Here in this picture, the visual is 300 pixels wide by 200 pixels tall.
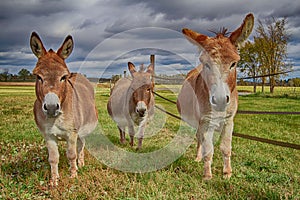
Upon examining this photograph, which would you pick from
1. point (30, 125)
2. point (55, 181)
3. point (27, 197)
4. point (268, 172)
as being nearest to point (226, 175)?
point (268, 172)

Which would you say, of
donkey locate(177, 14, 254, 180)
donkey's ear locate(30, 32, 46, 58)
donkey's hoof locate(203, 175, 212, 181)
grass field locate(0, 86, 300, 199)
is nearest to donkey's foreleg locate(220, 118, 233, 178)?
donkey locate(177, 14, 254, 180)

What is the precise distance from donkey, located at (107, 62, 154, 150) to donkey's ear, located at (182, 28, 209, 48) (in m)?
2.45

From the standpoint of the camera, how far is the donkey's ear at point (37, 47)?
4.00 metres

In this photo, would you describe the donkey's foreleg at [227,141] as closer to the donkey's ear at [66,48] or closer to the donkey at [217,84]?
the donkey at [217,84]

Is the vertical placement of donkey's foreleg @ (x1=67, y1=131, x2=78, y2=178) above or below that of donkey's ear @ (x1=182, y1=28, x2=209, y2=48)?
below

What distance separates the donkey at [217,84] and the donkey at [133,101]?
74.8 inches

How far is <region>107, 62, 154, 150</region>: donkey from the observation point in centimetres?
613

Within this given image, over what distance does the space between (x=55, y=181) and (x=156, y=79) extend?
388 centimetres

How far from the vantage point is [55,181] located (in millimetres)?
4285

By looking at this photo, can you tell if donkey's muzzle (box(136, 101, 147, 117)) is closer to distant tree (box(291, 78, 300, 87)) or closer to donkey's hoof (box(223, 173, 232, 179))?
donkey's hoof (box(223, 173, 232, 179))

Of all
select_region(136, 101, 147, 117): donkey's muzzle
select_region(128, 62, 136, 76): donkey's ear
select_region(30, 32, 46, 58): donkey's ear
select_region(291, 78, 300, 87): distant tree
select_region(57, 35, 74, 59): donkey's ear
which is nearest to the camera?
select_region(30, 32, 46, 58): donkey's ear

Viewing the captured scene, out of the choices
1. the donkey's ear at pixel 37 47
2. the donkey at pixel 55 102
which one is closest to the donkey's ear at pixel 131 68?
the donkey at pixel 55 102

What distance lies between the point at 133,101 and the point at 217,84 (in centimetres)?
327

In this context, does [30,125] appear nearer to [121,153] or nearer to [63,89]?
[121,153]
